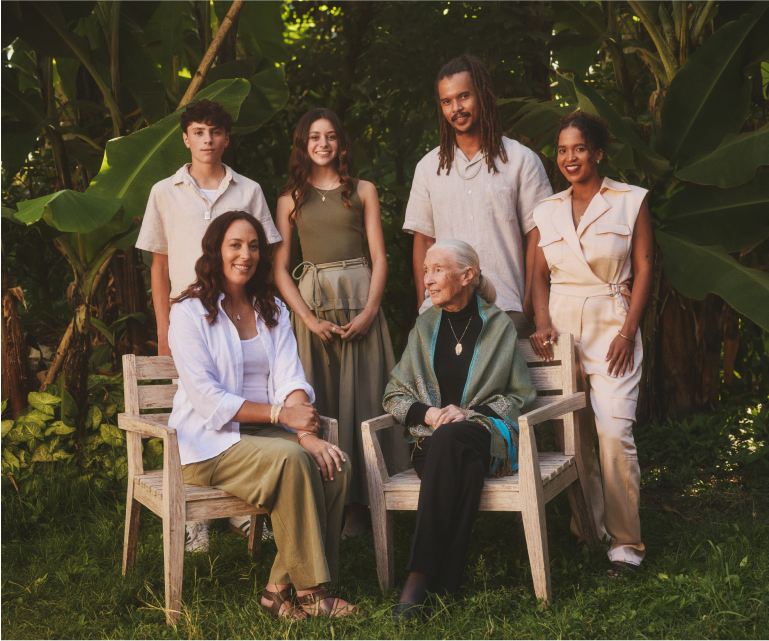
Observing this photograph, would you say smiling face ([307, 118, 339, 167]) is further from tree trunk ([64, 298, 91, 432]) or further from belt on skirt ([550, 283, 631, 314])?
tree trunk ([64, 298, 91, 432])

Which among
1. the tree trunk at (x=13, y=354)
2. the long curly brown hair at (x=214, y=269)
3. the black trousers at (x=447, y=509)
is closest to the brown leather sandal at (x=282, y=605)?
the black trousers at (x=447, y=509)

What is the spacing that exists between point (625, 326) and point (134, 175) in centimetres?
253

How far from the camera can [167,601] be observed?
2875 millimetres

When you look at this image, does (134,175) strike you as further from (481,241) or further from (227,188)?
(481,241)

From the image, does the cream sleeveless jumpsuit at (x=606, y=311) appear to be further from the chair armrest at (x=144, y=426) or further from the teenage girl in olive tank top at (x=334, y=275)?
the chair armrest at (x=144, y=426)

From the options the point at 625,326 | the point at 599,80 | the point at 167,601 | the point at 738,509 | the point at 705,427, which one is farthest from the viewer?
the point at 599,80

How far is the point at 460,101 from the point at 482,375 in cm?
130

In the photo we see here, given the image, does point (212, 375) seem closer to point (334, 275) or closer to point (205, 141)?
point (334, 275)

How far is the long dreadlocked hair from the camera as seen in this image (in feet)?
11.6

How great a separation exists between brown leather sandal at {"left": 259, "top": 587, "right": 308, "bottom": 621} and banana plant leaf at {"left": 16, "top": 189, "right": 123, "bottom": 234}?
5.63ft

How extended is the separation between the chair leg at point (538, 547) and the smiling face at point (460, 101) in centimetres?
180

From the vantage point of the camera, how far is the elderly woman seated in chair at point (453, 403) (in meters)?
2.91

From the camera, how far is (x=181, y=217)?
3572 millimetres

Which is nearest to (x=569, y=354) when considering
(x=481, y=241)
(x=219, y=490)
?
(x=481, y=241)
